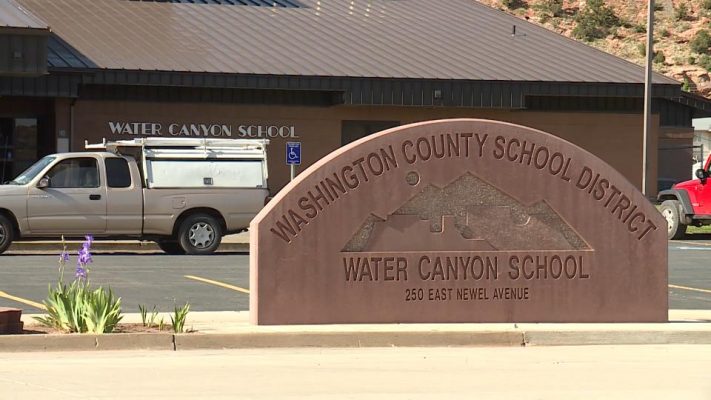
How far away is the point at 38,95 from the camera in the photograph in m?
38.3

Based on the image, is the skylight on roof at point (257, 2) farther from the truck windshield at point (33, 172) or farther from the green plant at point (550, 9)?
the green plant at point (550, 9)

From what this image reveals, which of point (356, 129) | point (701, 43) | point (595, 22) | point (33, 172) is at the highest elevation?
point (595, 22)

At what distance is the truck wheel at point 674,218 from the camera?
35047 mm

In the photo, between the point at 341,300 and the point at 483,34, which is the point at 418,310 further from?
the point at 483,34

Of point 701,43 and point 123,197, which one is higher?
point 701,43

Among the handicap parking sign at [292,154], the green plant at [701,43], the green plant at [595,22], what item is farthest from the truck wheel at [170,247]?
the green plant at [595,22]

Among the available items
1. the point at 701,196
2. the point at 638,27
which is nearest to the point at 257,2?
the point at 701,196

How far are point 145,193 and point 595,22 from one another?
253ft

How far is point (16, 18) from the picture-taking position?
3688 centimetres

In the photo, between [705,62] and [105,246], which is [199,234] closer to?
[105,246]

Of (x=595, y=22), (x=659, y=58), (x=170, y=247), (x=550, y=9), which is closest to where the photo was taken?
(x=170, y=247)

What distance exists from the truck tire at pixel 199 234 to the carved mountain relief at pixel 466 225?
41.6 ft

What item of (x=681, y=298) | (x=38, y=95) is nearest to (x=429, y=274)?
(x=681, y=298)

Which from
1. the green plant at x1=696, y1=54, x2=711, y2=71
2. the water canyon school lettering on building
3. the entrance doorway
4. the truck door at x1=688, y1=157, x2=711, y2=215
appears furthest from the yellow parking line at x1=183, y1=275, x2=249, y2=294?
the green plant at x1=696, y1=54, x2=711, y2=71
